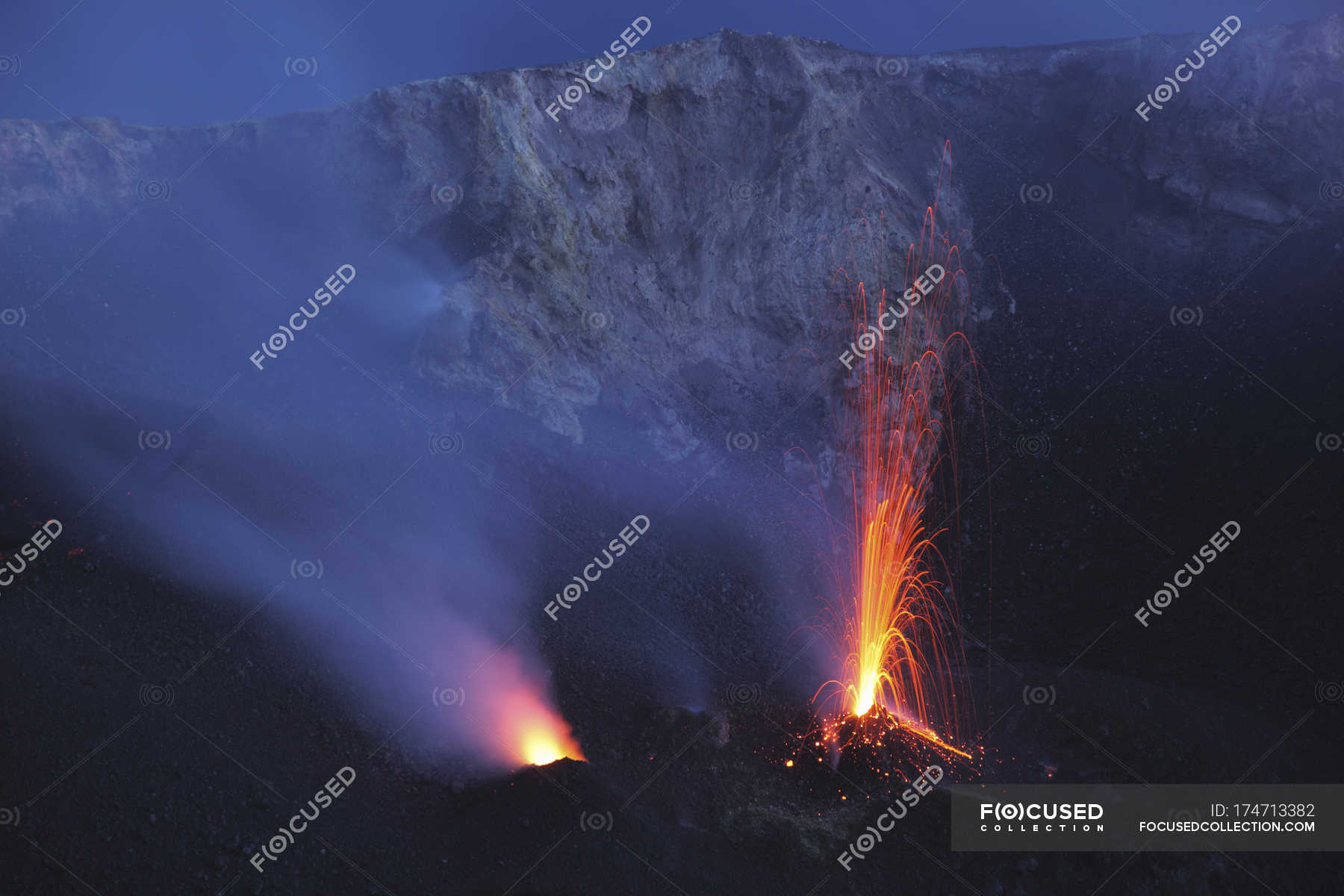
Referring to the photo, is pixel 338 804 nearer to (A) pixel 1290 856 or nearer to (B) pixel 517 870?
(B) pixel 517 870

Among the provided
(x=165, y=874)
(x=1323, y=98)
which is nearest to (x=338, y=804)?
(x=165, y=874)

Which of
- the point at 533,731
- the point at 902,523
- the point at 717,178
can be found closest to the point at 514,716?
the point at 533,731

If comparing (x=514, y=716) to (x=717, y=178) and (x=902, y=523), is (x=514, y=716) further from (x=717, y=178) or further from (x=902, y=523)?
(x=717, y=178)

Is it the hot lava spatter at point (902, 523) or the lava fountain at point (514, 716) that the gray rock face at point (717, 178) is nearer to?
the hot lava spatter at point (902, 523)

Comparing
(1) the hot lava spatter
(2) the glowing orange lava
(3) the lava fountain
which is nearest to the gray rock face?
(1) the hot lava spatter

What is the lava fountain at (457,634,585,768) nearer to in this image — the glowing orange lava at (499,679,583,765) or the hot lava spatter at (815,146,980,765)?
the glowing orange lava at (499,679,583,765)

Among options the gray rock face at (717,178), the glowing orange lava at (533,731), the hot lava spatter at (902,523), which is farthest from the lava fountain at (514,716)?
the gray rock face at (717,178)
